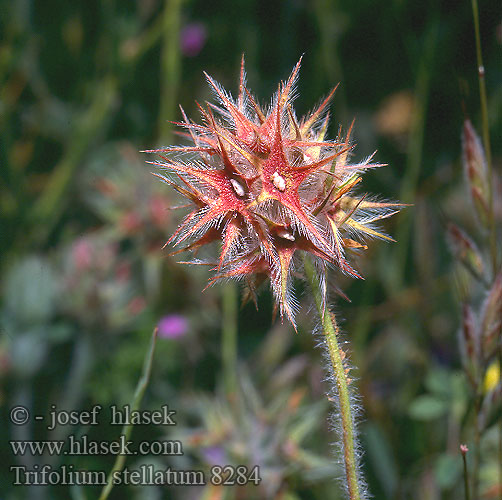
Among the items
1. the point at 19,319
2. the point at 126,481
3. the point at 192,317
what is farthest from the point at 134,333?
the point at 126,481

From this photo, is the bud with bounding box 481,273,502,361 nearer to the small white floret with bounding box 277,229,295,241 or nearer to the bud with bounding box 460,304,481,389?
the bud with bounding box 460,304,481,389

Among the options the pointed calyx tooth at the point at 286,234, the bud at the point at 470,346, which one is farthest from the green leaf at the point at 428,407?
the pointed calyx tooth at the point at 286,234

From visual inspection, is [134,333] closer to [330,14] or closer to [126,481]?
[126,481]

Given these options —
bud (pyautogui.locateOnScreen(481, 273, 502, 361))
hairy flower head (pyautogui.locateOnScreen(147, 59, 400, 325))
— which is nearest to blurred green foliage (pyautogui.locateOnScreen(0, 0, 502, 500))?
bud (pyautogui.locateOnScreen(481, 273, 502, 361))

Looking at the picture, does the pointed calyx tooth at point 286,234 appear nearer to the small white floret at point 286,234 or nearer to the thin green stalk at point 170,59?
the small white floret at point 286,234

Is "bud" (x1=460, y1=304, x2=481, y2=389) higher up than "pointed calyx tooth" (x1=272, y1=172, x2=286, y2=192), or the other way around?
"pointed calyx tooth" (x1=272, y1=172, x2=286, y2=192)

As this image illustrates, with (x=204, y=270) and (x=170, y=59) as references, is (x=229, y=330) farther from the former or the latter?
(x=170, y=59)
